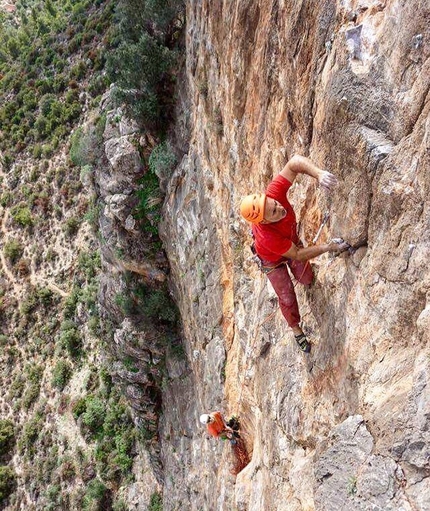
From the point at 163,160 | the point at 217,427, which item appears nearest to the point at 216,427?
the point at 217,427

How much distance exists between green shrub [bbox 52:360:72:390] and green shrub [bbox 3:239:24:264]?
7887mm

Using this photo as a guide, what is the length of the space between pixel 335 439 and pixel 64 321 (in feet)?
80.4

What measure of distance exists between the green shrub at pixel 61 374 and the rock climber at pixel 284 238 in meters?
22.5

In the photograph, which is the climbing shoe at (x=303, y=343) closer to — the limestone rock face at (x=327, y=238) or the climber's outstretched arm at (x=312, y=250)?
the limestone rock face at (x=327, y=238)

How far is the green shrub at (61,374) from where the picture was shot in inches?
1039

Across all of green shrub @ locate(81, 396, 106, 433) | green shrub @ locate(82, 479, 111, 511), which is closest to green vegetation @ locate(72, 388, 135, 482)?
green shrub @ locate(81, 396, 106, 433)

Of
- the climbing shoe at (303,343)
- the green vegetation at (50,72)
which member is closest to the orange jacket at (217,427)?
the climbing shoe at (303,343)

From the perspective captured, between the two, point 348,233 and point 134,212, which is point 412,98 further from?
point 134,212

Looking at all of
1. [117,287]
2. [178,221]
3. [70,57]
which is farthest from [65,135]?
[178,221]

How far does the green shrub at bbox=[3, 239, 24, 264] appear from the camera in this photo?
30.2m

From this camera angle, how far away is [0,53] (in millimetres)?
35938

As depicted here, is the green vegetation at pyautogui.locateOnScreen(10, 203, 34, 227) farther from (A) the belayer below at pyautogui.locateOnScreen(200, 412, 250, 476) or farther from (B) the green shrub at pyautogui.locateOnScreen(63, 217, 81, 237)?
(A) the belayer below at pyautogui.locateOnScreen(200, 412, 250, 476)

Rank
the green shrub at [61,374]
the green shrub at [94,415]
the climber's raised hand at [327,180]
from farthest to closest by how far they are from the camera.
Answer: the green shrub at [61,374] < the green shrub at [94,415] < the climber's raised hand at [327,180]

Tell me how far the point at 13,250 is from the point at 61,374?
8.92m
